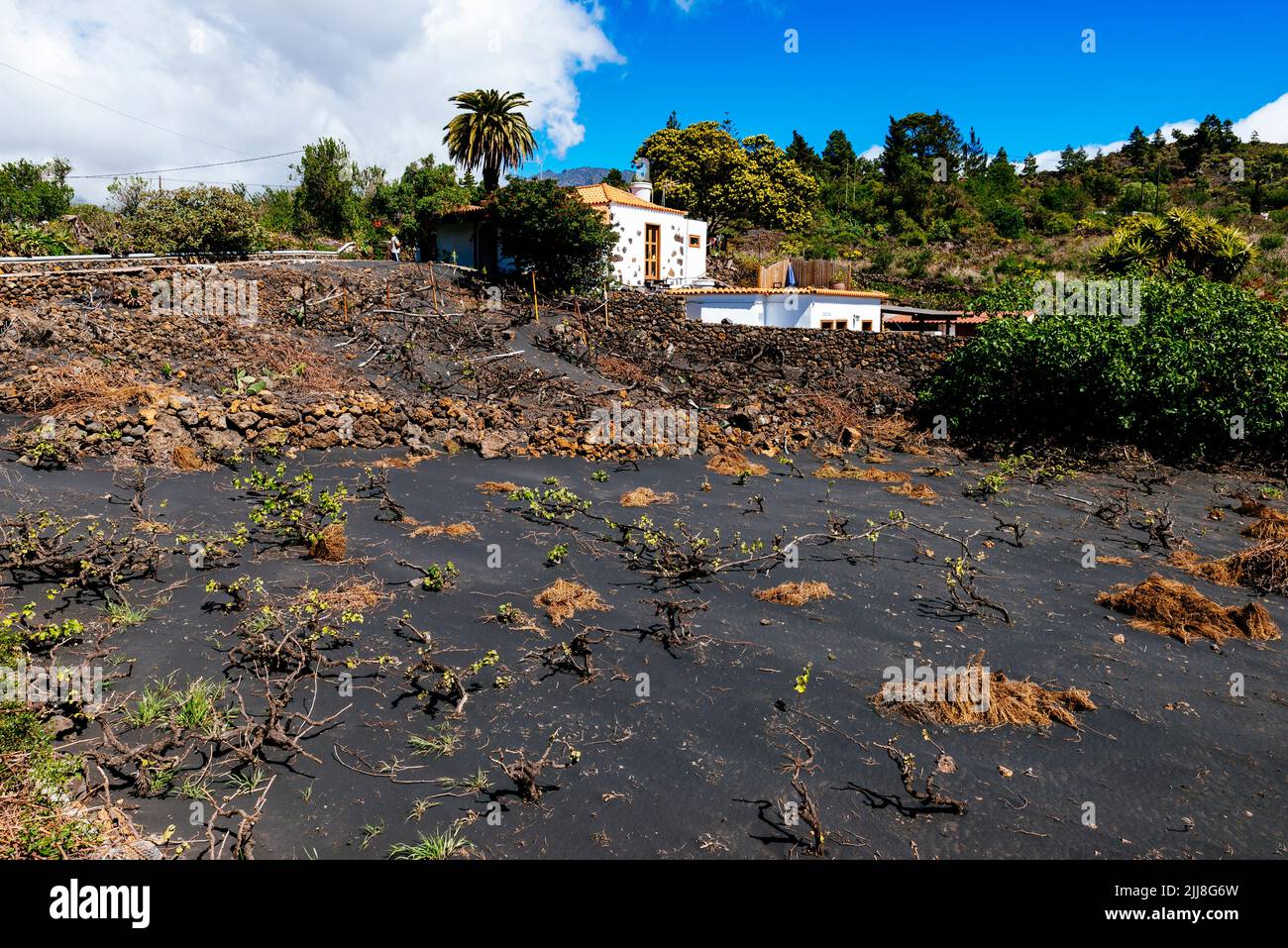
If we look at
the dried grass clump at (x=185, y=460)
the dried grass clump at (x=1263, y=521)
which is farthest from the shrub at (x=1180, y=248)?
the dried grass clump at (x=185, y=460)

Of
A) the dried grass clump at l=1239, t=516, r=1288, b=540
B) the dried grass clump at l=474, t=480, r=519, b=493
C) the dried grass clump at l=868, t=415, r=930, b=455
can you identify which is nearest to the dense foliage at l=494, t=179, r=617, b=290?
the dried grass clump at l=868, t=415, r=930, b=455

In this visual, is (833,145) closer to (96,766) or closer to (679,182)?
(679,182)

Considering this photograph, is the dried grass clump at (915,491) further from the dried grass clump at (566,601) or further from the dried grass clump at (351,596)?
the dried grass clump at (351,596)

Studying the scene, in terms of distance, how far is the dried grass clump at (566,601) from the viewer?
1038cm

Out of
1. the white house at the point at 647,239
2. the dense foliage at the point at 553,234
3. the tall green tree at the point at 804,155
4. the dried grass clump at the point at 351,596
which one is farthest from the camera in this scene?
the tall green tree at the point at 804,155

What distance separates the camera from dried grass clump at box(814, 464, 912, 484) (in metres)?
18.2

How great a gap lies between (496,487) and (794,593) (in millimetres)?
7366

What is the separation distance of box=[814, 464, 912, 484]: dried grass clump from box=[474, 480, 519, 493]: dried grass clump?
7954mm

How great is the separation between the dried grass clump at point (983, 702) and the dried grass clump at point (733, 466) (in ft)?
32.6

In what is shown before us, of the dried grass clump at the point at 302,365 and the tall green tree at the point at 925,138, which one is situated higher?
the tall green tree at the point at 925,138

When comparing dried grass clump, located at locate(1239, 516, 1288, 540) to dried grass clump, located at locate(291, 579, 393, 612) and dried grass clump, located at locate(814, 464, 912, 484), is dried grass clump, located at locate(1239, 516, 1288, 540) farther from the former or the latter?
dried grass clump, located at locate(291, 579, 393, 612)

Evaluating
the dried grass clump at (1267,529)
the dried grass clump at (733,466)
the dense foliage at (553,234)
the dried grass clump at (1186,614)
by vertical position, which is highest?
the dense foliage at (553,234)

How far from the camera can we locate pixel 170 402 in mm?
16219

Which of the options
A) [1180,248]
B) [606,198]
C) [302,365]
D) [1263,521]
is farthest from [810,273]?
[302,365]
